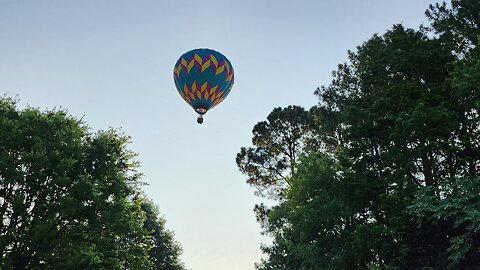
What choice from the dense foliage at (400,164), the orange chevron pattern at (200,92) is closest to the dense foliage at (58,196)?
the orange chevron pattern at (200,92)

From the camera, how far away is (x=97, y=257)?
20984mm

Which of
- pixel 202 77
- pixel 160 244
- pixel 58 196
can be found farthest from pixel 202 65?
pixel 160 244

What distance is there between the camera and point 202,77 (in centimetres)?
2883

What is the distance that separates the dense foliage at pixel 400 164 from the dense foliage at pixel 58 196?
11.8 m

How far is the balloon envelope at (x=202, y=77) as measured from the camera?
28891 millimetres

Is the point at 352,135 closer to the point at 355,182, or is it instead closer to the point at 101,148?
the point at 355,182

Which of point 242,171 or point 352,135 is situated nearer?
point 352,135

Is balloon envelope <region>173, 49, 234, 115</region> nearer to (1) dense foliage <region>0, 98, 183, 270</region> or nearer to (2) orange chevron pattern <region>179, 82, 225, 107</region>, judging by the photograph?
(2) orange chevron pattern <region>179, 82, 225, 107</region>

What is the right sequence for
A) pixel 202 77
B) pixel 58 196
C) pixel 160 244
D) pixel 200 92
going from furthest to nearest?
1. pixel 160 244
2. pixel 200 92
3. pixel 202 77
4. pixel 58 196

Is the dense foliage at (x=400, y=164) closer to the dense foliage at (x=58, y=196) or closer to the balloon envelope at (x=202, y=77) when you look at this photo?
the balloon envelope at (x=202, y=77)

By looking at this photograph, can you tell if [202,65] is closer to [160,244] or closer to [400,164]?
[400,164]

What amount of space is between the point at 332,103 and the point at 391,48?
7.92 metres

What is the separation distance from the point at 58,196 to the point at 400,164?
18248 mm

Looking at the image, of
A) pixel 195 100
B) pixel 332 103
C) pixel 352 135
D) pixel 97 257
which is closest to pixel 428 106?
pixel 352 135
